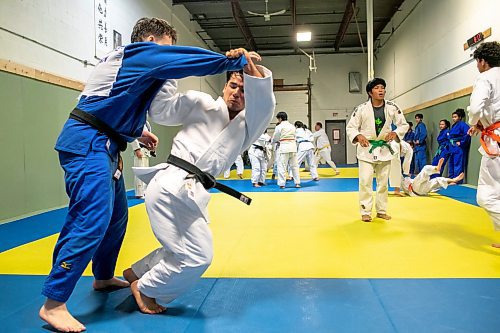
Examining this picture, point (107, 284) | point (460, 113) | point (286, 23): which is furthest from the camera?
point (286, 23)

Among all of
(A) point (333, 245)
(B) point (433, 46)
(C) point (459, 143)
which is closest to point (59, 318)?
(A) point (333, 245)

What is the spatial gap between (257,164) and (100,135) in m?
8.20

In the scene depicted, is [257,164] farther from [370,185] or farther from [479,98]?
Result: [479,98]

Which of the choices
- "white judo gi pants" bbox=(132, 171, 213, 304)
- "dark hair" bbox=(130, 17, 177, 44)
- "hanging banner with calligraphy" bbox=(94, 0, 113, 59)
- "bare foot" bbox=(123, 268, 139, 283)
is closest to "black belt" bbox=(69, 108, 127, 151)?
"white judo gi pants" bbox=(132, 171, 213, 304)

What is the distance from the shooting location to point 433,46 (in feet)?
40.9

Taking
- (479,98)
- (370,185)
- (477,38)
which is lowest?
(370,185)

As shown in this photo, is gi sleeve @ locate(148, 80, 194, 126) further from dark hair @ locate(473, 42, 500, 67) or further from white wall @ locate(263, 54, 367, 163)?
white wall @ locate(263, 54, 367, 163)

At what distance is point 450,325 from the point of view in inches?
80.0

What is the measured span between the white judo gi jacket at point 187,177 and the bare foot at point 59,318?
37cm

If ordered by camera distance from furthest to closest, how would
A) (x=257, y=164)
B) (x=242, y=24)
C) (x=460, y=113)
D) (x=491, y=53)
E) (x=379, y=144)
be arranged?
(x=242, y=24)
(x=257, y=164)
(x=460, y=113)
(x=379, y=144)
(x=491, y=53)

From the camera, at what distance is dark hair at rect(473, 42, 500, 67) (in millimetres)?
3559

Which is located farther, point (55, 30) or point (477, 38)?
point (477, 38)

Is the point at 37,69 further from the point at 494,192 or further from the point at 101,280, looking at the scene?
the point at 494,192

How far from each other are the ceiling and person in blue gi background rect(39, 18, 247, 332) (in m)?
12.9
